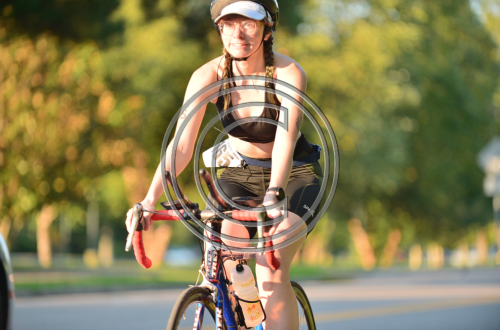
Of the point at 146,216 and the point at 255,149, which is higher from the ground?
the point at 255,149

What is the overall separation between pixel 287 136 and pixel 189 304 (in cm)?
81

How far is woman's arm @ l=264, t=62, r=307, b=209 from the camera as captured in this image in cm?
319

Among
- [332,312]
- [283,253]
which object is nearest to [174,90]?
[332,312]

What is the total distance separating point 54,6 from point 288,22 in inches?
300

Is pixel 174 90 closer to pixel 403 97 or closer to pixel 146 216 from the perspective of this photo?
pixel 403 97

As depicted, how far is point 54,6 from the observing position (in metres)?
16.9

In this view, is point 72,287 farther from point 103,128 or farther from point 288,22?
point 288,22

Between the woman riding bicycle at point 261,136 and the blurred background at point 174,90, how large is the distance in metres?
10.9

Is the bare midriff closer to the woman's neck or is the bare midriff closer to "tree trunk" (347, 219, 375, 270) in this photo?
the woman's neck

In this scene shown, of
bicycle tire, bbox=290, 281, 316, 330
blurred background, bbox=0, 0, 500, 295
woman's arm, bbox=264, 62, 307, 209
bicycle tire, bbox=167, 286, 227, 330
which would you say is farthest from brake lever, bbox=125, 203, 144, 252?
blurred background, bbox=0, 0, 500, 295

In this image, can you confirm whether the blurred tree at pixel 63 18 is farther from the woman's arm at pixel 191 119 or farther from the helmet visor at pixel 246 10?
the helmet visor at pixel 246 10

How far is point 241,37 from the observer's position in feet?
10.8

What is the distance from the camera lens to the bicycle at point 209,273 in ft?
9.65

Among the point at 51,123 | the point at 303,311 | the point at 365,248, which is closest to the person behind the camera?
the point at 303,311
